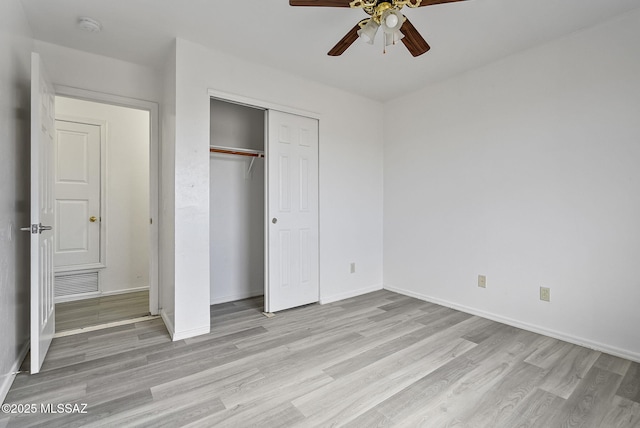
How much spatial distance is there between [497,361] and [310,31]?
2.89m

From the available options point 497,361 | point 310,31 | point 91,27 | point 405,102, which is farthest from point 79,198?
point 497,361

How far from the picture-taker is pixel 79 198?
370 centimetres

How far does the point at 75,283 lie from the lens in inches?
144

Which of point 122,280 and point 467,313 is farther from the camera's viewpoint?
point 122,280

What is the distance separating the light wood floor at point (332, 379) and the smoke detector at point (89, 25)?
8.11ft

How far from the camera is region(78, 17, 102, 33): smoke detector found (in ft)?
7.47

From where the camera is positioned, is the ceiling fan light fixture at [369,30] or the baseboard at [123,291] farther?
the baseboard at [123,291]

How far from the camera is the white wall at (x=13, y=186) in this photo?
1769 millimetres

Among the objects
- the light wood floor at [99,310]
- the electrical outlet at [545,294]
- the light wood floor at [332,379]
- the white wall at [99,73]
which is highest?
the white wall at [99,73]

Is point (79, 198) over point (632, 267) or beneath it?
over

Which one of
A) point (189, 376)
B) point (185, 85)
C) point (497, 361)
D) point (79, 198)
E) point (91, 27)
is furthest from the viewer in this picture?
point (79, 198)

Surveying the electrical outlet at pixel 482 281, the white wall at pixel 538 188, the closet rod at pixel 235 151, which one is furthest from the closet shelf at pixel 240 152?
the electrical outlet at pixel 482 281

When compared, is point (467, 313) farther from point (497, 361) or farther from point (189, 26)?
point (189, 26)

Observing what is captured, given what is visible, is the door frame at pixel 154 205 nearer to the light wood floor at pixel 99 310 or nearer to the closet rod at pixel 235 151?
the light wood floor at pixel 99 310
